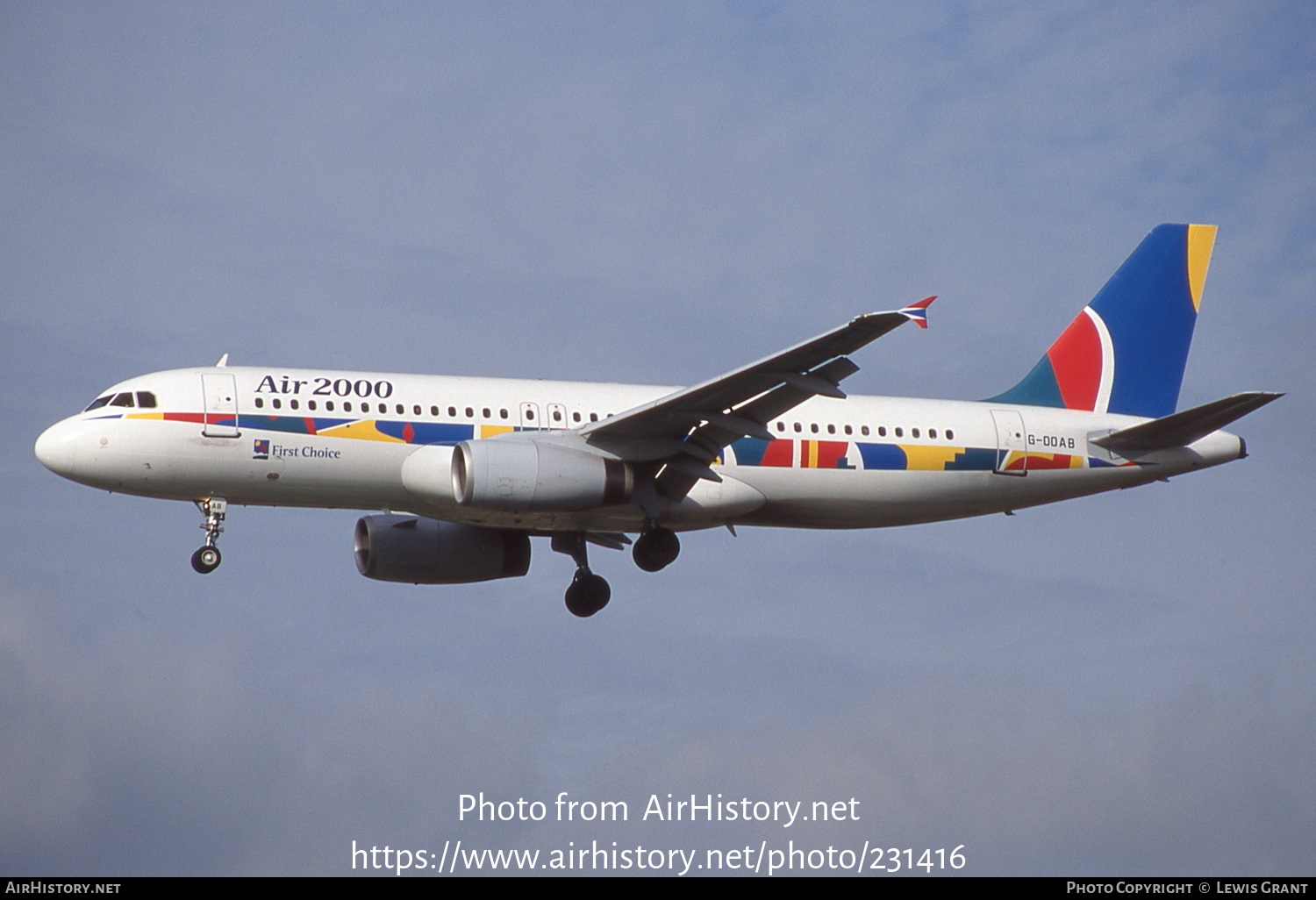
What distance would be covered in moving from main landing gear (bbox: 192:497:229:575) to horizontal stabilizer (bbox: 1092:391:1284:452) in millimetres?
18185

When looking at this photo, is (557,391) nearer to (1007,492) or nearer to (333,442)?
(333,442)

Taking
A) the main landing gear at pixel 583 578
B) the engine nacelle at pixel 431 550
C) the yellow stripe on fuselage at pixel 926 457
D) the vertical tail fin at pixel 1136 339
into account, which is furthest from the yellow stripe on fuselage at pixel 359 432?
the vertical tail fin at pixel 1136 339

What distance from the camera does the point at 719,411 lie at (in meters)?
31.3

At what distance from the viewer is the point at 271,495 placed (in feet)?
103

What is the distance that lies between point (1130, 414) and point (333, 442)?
713 inches

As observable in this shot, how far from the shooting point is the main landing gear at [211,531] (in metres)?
31.6

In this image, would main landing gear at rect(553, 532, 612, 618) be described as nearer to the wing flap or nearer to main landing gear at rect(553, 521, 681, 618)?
main landing gear at rect(553, 521, 681, 618)

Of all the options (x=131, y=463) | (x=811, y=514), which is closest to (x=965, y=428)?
(x=811, y=514)

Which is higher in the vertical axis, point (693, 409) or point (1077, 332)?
point (1077, 332)

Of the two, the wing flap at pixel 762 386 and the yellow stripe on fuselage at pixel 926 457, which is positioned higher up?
the wing flap at pixel 762 386

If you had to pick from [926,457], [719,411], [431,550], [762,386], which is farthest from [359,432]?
A: [926,457]

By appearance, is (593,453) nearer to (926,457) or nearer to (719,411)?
(719,411)

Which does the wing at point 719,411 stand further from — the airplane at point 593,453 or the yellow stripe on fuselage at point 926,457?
the yellow stripe on fuselage at point 926,457

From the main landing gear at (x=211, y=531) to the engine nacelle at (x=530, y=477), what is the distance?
4.56 meters
